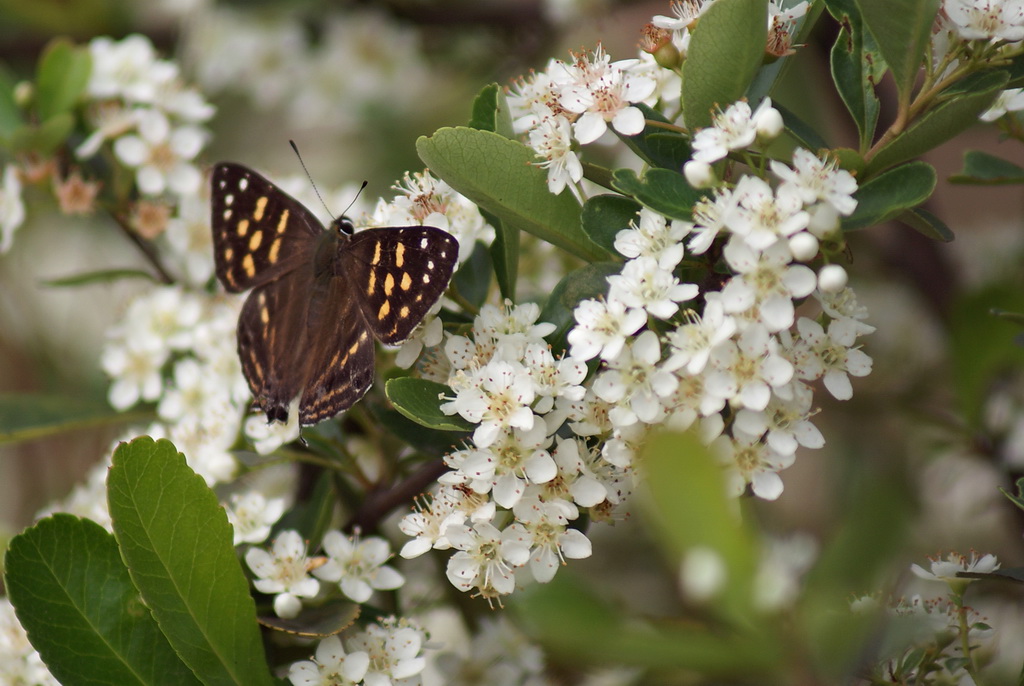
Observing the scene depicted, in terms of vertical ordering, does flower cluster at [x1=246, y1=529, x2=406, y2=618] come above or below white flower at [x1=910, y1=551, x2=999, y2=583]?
above

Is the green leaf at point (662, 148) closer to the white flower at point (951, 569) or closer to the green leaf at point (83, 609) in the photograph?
the white flower at point (951, 569)

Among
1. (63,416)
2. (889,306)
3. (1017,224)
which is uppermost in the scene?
(1017,224)

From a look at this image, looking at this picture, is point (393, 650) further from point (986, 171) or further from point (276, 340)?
point (986, 171)

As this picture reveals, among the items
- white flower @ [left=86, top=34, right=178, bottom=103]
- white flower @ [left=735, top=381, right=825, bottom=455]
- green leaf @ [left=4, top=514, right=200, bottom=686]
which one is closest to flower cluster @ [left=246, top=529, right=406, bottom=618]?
green leaf @ [left=4, top=514, right=200, bottom=686]

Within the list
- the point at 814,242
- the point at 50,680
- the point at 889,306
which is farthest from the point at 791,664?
the point at 889,306

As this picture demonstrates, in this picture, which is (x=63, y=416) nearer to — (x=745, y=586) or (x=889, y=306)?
(x=745, y=586)

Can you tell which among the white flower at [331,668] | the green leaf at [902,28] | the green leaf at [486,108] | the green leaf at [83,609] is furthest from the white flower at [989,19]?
the green leaf at [83,609]

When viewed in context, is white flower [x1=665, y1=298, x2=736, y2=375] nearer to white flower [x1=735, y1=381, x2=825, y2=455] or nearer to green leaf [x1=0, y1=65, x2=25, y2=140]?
white flower [x1=735, y1=381, x2=825, y2=455]
